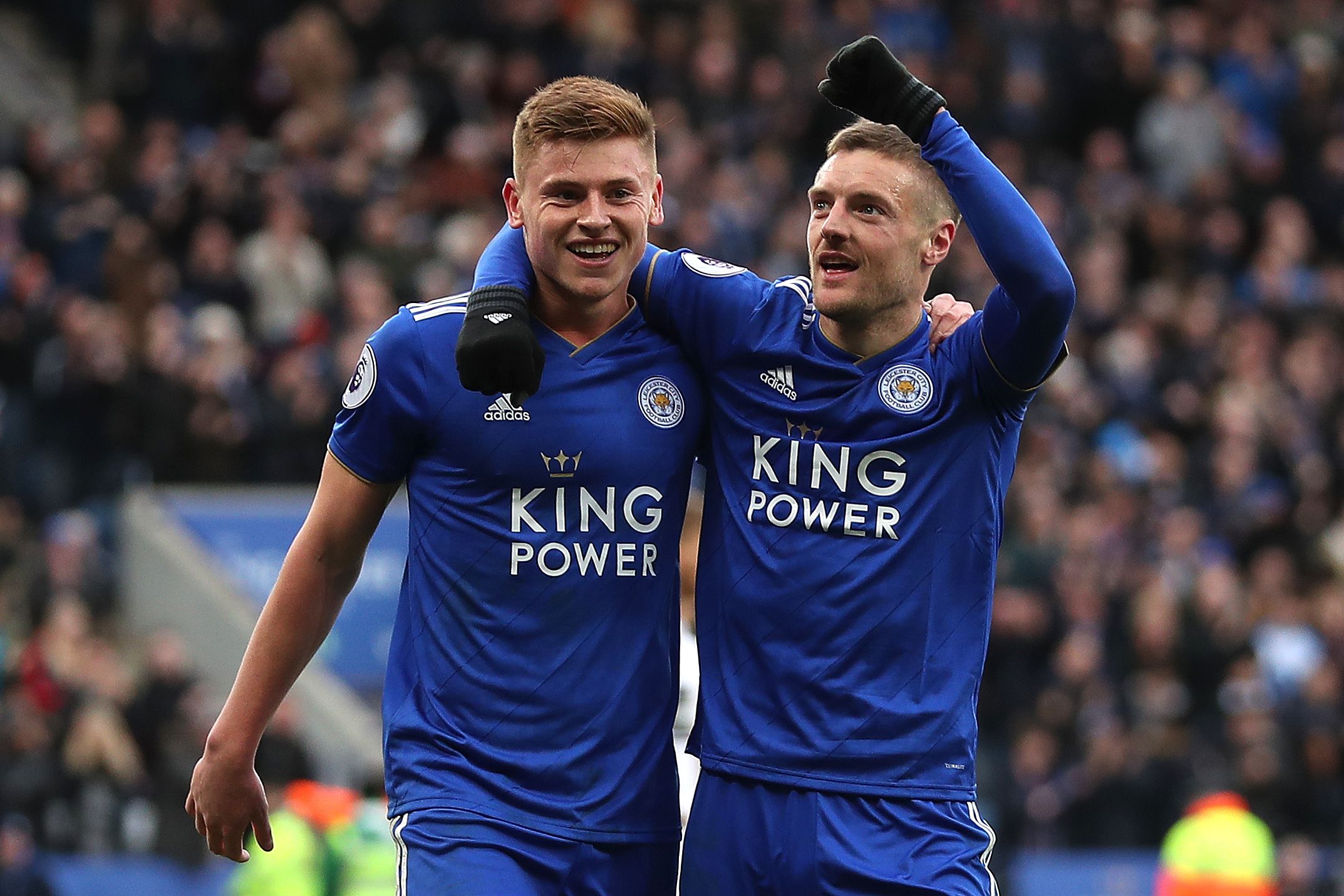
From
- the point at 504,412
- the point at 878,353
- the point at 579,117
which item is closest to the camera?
the point at 579,117

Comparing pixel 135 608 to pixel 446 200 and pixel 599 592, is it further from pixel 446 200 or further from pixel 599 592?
pixel 599 592

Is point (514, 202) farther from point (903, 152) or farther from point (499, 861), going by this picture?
point (499, 861)

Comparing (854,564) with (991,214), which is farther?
(854,564)

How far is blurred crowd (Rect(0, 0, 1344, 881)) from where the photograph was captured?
45.8ft

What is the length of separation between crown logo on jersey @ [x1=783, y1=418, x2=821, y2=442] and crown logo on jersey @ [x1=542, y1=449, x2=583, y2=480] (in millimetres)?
523

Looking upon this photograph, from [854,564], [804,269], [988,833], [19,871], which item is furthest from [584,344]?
[804,269]

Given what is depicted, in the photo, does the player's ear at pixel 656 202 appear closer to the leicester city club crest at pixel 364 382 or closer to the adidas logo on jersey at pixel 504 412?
the adidas logo on jersey at pixel 504 412

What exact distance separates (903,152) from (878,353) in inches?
20.2

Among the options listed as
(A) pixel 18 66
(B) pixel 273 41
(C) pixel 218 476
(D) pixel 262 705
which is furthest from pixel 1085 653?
(A) pixel 18 66

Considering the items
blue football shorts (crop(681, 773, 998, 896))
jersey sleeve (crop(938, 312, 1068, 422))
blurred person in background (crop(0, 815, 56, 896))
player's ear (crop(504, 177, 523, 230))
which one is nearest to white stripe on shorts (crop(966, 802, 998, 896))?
blue football shorts (crop(681, 773, 998, 896))

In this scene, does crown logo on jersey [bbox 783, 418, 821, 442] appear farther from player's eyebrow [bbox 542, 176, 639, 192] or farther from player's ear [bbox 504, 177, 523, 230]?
player's ear [bbox 504, 177, 523, 230]

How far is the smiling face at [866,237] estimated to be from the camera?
5.08 metres

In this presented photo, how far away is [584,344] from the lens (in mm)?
5203

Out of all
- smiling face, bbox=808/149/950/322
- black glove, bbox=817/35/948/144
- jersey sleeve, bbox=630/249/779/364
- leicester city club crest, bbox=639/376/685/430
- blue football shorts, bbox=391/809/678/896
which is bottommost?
blue football shorts, bbox=391/809/678/896
